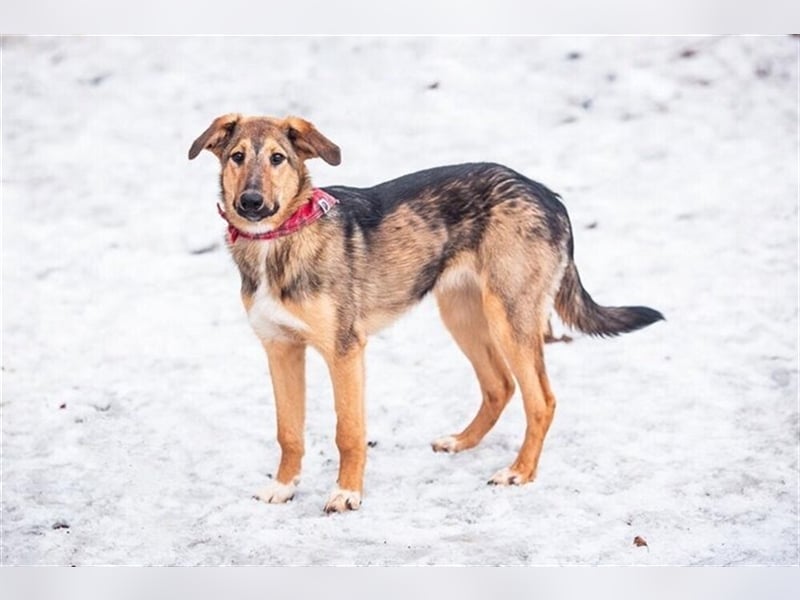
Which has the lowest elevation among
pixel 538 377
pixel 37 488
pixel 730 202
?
pixel 37 488

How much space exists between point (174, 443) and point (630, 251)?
1725mm

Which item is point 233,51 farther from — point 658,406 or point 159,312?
point 658,406

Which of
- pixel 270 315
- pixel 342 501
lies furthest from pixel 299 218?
pixel 342 501

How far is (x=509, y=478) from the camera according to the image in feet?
11.6

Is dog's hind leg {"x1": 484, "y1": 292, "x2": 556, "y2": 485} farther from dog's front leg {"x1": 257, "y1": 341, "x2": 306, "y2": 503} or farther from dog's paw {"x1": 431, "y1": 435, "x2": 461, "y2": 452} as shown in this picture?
dog's front leg {"x1": 257, "y1": 341, "x2": 306, "y2": 503}

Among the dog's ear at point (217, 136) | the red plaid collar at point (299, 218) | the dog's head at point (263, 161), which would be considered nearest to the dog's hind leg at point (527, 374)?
the red plaid collar at point (299, 218)

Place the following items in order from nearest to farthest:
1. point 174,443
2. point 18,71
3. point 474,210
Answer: point 474,210, point 174,443, point 18,71

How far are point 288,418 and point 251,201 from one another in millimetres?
715

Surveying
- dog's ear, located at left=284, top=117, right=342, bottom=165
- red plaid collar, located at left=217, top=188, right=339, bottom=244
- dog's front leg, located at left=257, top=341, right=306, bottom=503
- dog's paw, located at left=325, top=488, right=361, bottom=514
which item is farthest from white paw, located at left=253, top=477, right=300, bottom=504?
dog's ear, located at left=284, top=117, right=342, bottom=165

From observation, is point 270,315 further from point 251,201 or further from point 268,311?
point 251,201

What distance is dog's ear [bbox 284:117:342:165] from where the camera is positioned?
3.19 meters

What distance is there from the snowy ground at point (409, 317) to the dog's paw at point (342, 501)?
46 millimetres

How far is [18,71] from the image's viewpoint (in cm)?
407

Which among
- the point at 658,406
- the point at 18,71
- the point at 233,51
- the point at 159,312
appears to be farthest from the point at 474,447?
the point at 18,71
